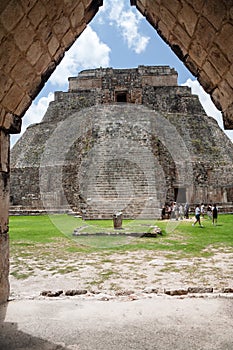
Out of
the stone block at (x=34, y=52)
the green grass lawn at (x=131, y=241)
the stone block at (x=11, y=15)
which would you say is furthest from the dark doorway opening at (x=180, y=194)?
the stone block at (x=11, y=15)

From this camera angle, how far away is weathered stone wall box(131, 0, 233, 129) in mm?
2760

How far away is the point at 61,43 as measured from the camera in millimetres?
3580

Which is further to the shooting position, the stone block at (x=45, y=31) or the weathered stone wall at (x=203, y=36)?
the stone block at (x=45, y=31)

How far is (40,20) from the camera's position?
3016 millimetres

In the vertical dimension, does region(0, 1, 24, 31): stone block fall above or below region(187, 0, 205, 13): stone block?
below

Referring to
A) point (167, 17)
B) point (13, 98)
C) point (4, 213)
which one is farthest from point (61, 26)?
point (4, 213)

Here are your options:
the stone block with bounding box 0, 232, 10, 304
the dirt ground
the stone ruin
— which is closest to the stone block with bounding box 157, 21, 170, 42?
the stone block with bounding box 0, 232, 10, 304

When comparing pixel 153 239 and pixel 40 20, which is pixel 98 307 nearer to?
pixel 40 20

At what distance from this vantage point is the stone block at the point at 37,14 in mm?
2863

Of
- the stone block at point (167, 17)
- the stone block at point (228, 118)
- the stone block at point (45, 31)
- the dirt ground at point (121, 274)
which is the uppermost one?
the stone block at point (167, 17)

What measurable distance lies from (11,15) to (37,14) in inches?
10.8

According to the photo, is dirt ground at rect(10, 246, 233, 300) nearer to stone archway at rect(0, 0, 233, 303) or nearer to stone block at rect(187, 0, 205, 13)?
stone archway at rect(0, 0, 233, 303)

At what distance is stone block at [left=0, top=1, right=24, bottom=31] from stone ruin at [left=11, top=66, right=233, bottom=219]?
13843mm

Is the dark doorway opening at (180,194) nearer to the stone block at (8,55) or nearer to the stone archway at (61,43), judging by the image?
the stone archway at (61,43)
